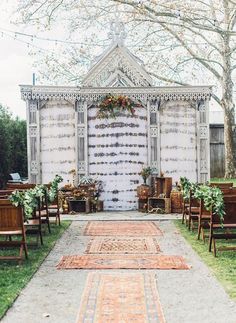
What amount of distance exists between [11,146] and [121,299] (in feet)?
55.1

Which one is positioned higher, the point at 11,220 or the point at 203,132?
the point at 203,132

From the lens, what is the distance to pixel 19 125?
86.4 ft

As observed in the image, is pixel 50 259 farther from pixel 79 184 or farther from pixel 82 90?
pixel 82 90

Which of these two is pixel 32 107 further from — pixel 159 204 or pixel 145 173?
pixel 159 204

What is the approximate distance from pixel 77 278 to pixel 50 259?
170 cm

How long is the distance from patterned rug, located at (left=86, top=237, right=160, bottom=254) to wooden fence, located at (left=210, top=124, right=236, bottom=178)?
1842cm

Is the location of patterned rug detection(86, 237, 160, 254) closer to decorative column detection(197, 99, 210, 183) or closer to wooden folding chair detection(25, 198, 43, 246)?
wooden folding chair detection(25, 198, 43, 246)

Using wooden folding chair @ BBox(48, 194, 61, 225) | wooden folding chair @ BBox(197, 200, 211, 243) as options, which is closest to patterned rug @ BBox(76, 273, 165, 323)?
wooden folding chair @ BBox(197, 200, 211, 243)

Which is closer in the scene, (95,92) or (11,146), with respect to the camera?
(95,92)

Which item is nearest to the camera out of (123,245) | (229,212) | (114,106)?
(229,212)

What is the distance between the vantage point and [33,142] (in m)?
17.7

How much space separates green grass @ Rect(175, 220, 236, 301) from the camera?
762 centimetres

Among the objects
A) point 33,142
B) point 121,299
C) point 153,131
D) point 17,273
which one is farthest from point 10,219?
point 153,131

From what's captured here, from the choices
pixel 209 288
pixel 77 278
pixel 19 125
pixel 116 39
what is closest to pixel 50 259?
pixel 77 278
